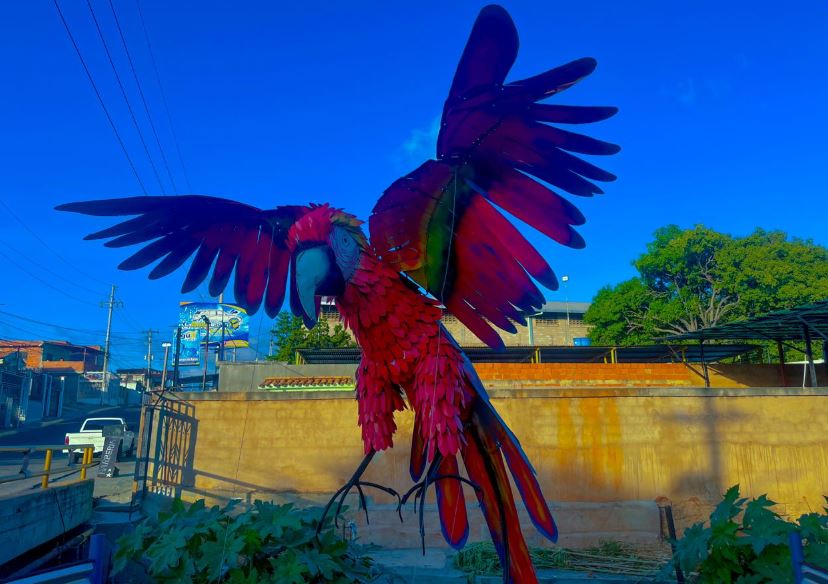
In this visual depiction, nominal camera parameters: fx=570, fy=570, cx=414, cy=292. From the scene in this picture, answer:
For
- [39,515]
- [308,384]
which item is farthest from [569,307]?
[39,515]

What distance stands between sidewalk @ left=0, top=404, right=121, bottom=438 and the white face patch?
26327mm

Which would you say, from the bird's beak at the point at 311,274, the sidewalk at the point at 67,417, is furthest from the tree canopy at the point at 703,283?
the sidewalk at the point at 67,417

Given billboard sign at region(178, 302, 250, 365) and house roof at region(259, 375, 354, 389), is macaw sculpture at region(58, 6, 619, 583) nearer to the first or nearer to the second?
house roof at region(259, 375, 354, 389)

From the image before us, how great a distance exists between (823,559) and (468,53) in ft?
9.97

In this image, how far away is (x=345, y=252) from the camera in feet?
10.4

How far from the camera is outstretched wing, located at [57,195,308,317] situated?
3.66 meters

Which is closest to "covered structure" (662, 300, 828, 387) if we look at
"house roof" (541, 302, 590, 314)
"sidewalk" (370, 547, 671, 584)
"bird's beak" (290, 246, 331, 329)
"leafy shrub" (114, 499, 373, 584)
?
"sidewalk" (370, 547, 671, 584)

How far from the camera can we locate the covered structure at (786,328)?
11.0 meters

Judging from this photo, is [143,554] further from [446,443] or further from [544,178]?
[544,178]

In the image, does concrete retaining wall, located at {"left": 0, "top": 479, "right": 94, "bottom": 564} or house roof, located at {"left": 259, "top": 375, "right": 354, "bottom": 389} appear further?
house roof, located at {"left": 259, "top": 375, "right": 354, "bottom": 389}

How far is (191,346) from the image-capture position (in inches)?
1332

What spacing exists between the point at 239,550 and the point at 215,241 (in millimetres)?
2012

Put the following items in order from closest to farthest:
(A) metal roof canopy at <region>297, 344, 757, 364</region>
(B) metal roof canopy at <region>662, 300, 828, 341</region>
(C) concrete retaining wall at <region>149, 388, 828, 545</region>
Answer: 1. (C) concrete retaining wall at <region>149, 388, 828, 545</region>
2. (B) metal roof canopy at <region>662, 300, 828, 341</region>
3. (A) metal roof canopy at <region>297, 344, 757, 364</region>

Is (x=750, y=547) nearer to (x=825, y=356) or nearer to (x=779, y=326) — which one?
(x=779, y=326)
